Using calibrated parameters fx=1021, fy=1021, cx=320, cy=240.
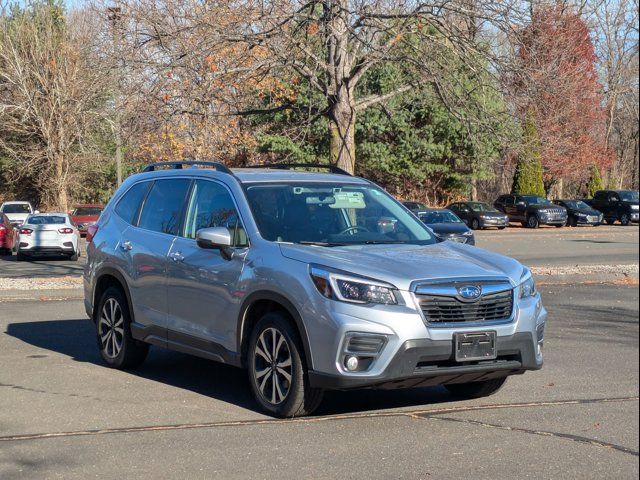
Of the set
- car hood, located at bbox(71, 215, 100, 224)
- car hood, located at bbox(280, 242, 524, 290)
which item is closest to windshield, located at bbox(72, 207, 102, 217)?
car hood, located at bbox(71, 215, 100, 224)

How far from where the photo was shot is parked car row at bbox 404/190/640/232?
1951 inches

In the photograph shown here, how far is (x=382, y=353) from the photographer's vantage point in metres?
6.93

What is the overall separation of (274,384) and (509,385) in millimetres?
2398

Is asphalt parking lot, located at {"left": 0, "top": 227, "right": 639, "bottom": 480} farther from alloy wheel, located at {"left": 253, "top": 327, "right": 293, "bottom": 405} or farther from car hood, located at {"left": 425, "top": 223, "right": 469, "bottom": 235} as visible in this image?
car hood, located at {"left": 425, "top": 223, "right": 469, "bottom": 235}

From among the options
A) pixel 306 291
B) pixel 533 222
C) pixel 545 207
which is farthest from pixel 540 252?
pixel 306 291

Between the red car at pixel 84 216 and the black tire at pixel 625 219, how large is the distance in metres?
25.8

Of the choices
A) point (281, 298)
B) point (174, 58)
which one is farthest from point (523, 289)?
point (174, 58)

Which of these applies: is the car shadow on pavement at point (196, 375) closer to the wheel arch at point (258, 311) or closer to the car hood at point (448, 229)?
the wheel arch at point (258, 311)

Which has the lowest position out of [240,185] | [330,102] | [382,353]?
[382,353]

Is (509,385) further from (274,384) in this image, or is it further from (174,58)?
(174,58)

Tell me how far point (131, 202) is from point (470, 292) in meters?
4.13

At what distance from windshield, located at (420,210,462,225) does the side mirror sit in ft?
79.5

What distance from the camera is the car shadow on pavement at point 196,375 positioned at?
8242mm

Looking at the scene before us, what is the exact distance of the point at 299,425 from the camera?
7363 millimetres
